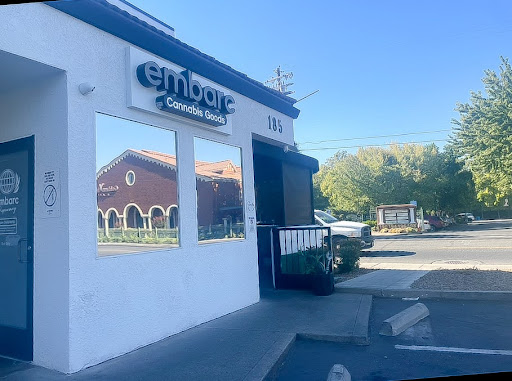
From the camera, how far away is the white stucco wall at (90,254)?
4617mm

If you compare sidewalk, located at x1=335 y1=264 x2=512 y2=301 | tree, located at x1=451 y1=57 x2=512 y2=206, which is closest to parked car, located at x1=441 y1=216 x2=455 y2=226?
tree, located at x1=451 y1=57 x2=512 y2=206

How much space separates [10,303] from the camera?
5.28 m

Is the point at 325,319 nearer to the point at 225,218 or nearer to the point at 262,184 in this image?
the point at 225,218

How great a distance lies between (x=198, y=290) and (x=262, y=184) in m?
4.79

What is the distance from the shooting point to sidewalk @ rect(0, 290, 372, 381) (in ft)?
14.8

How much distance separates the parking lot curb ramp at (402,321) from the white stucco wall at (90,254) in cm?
278

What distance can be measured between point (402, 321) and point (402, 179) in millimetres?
36063

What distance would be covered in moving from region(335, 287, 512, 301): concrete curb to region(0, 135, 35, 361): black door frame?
596 cm

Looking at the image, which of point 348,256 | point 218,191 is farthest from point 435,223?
point 218,191

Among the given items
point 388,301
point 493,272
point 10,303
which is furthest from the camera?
point 493,272

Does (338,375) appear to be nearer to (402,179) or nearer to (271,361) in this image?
(271,361)

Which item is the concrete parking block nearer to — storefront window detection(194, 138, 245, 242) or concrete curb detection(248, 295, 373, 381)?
concrete curb detection(248, 295, 373, 381)

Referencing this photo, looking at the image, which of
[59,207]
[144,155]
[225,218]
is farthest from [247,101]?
[59,207]

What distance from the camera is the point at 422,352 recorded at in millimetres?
5355
